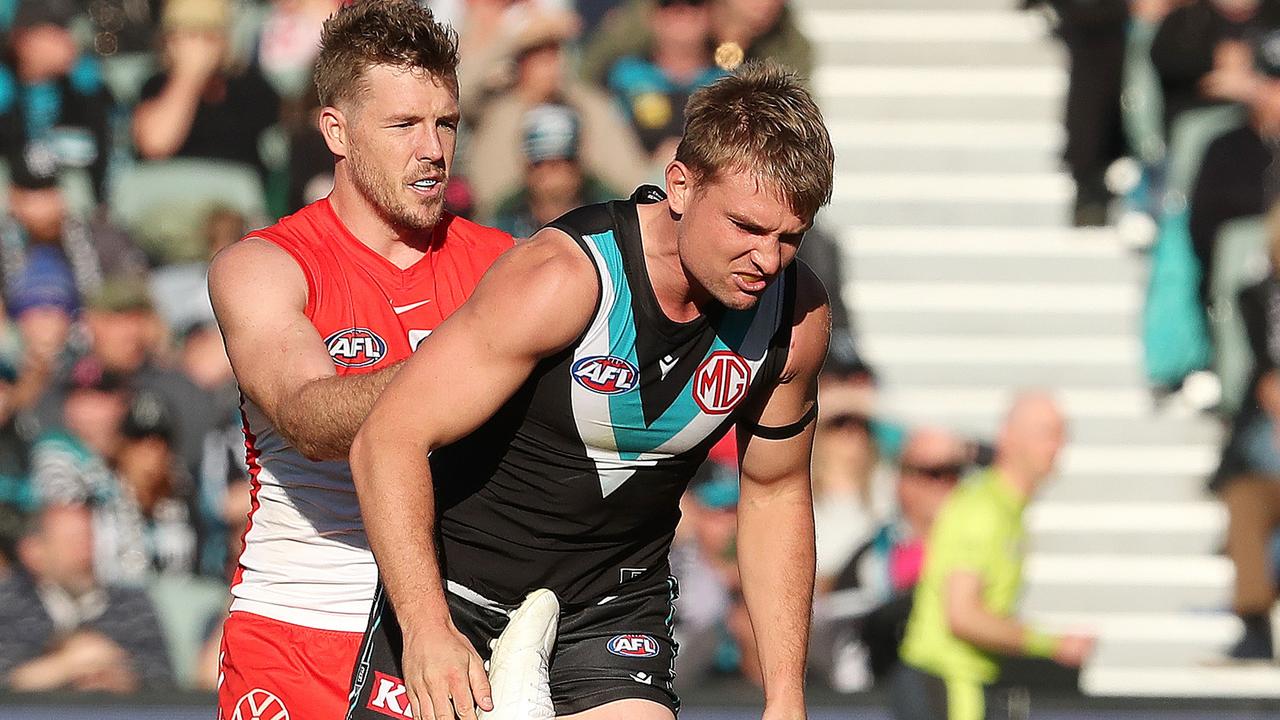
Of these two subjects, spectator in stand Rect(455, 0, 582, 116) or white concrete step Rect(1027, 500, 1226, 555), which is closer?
spectator in stand Rect(455, 0, 582, 116)

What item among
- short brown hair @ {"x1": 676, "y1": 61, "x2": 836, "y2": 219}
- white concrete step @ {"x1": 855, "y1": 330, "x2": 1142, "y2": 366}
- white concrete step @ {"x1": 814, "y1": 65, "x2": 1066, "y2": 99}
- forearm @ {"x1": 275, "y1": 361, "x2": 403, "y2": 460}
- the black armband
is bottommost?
white concrete step @ {"x1": 855, "y1": 330, "x2": 1142, "y2": 366}

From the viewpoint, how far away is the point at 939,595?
7.01 metres

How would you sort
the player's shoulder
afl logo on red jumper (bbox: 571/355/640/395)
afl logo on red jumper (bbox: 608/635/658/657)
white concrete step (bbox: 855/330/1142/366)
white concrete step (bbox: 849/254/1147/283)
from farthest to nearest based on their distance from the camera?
white concrete step (bbox: 849/254/1147/283), white concrete step (bbox: 855/330/1142/366), the player's shoulder, afl logo on red jumper (bbox: 608/635/658/657), afl logo on red jumper (bbox: 571/355/640/395)

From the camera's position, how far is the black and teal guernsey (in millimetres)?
3311

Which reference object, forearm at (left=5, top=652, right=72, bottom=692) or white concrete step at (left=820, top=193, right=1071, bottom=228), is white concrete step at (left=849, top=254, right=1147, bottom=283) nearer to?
white concrete step at (left=820, top=193, right=1071, bottom=228)

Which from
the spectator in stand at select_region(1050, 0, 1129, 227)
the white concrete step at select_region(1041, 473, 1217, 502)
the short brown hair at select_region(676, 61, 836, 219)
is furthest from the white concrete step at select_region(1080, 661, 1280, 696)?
the short brown hair at select_region(676, 61, 836, 219)

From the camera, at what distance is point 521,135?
27.6 ft

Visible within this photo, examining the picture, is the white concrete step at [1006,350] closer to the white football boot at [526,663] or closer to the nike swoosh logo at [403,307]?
the nike swoosh logo at [403,307]

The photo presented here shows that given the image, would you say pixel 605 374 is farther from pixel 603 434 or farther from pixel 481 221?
pixel 481 221

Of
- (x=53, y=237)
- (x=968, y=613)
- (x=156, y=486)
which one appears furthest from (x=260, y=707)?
(x=53, y=237)

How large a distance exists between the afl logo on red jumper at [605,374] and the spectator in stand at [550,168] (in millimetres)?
4995

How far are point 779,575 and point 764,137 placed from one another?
99cm

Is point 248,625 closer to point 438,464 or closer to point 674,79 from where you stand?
point 438,464

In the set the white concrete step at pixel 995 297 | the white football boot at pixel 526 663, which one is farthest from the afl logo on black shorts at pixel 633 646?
the white concrete step at pixel 995 297
